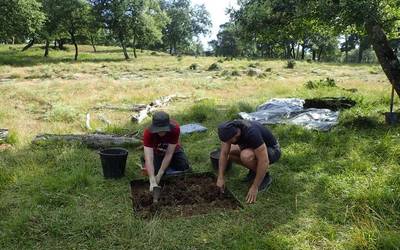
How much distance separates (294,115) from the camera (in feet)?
30.7

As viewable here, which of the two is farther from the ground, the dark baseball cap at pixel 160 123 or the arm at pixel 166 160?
the dark baseball cap at pixel 160 123

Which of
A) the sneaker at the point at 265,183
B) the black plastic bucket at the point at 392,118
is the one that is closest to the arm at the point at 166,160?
the sneaker at the point at 265,183

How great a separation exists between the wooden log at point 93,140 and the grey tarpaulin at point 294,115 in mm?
2985

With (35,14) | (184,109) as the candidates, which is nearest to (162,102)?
(184,109)

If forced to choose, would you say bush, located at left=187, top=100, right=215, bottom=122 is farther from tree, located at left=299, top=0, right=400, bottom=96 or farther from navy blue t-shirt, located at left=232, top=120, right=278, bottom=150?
navy blue t-shirt, located at left=232, top=120, right=278, bottom=150

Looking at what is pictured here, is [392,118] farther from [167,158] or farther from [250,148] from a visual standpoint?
[167,158]

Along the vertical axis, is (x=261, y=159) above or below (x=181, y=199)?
above

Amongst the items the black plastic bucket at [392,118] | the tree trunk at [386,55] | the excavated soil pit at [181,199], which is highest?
the tree trunk at [386,55]

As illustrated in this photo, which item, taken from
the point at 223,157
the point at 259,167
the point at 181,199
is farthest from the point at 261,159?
the point at 181,199

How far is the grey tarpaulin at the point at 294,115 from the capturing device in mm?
8433

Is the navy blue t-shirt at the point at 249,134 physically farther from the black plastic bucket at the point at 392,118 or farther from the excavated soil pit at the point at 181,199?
the black plastic bucket at the point at 392,118

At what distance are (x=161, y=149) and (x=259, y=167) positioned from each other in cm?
150

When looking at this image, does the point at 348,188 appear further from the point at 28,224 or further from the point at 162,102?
the point at 162,102

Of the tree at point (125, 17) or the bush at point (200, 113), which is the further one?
the tree at point (125, 17)
